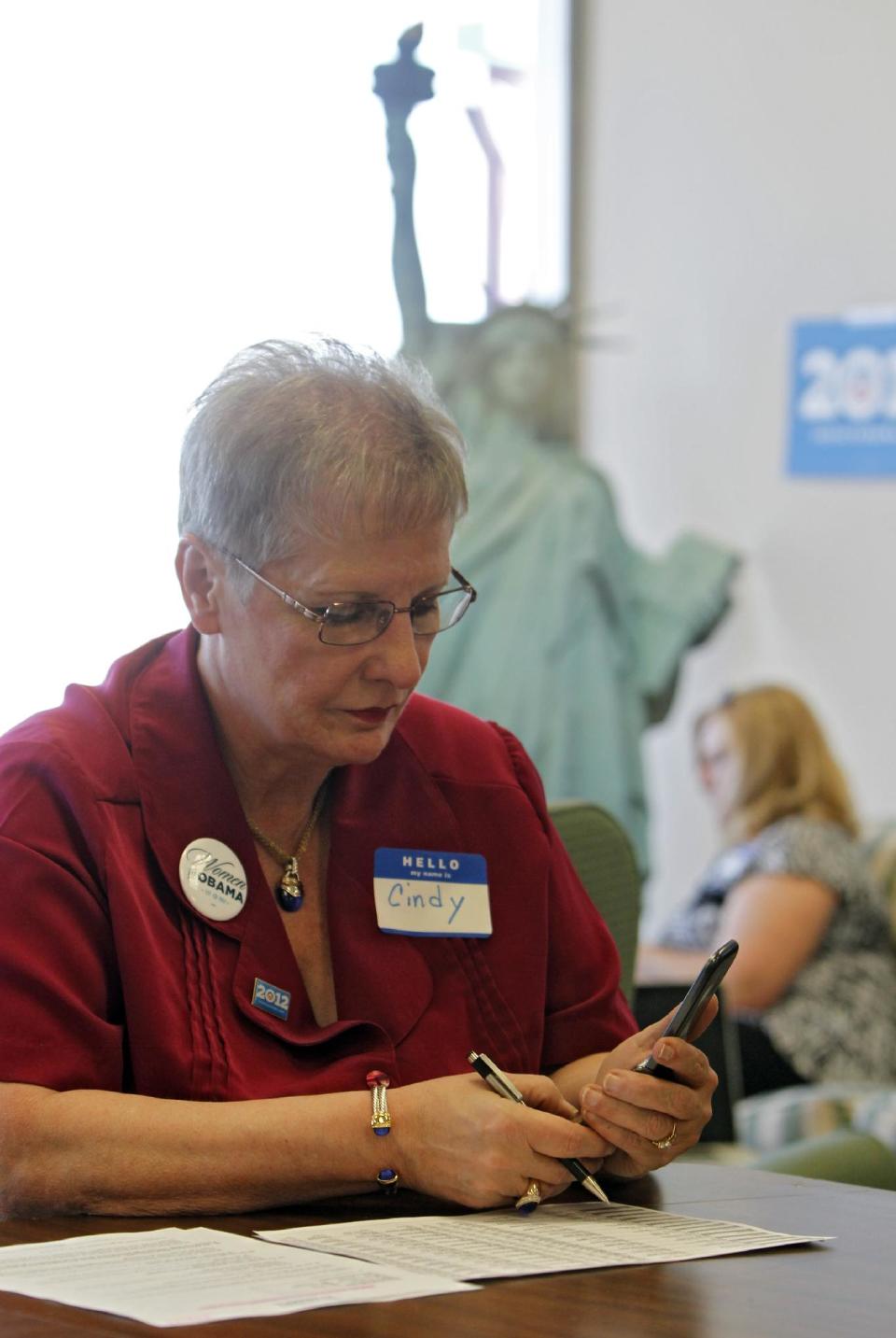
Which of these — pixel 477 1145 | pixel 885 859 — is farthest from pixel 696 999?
pixel 885 859

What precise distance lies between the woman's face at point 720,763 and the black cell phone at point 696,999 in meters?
3.27

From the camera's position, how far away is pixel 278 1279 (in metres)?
1.08

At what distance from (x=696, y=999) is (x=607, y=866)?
772mm

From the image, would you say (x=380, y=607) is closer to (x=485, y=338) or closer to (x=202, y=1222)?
(x=202, y=1222)

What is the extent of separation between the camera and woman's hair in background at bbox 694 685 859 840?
4.68 metres

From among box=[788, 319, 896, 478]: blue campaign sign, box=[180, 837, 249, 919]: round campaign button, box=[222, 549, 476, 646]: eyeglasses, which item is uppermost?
box=[788, 319, 896, 478]: blue campaign sign

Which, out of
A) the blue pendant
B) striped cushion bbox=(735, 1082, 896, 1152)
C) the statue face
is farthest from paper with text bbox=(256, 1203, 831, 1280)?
the statue face

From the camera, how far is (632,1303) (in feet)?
3.51

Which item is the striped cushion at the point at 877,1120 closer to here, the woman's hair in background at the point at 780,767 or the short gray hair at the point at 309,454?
the woman's hair in background at the point at 780,767

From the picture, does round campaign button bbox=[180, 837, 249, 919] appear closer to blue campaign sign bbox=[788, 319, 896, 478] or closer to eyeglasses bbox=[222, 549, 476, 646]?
eyeglasses bbox=[222, 549, 476, 646]

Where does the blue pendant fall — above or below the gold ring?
above

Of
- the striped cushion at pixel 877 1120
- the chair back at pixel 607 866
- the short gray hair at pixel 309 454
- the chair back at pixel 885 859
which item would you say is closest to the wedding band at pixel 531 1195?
the short gray hair at pixel 309 454

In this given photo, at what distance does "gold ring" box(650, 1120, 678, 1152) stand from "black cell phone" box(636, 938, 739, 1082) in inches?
1.7

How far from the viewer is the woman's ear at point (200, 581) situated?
1672 millimetres
